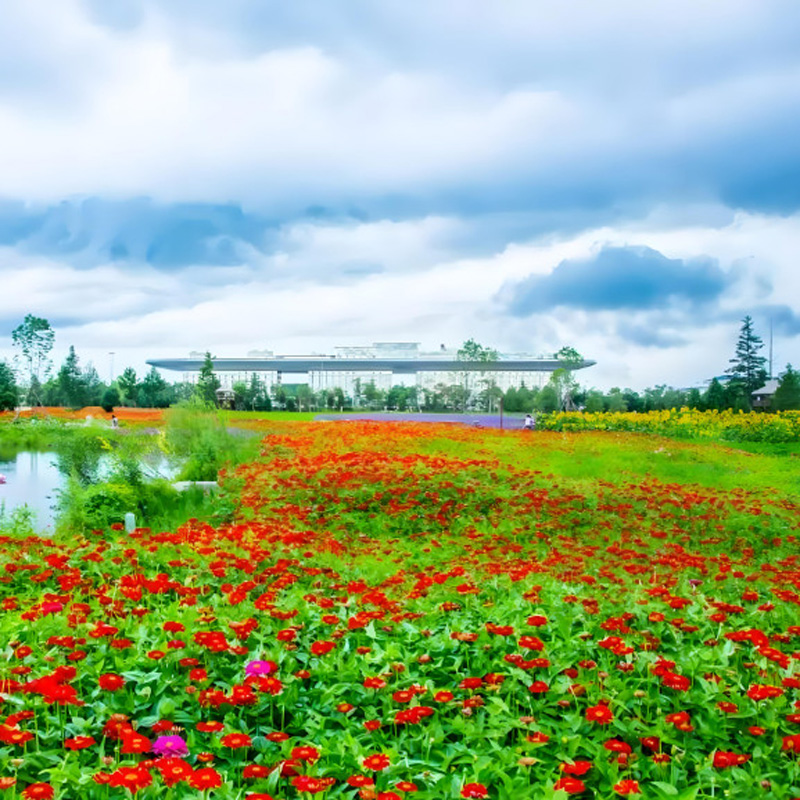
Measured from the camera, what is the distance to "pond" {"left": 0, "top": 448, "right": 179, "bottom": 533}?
9422mm

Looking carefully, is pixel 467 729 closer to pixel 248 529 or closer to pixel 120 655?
pixel 120 655

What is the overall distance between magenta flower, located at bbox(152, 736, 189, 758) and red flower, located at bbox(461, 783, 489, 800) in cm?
88

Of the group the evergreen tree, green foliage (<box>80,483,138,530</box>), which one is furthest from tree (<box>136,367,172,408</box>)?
green foliage (<box>80,483,138,530</box>)

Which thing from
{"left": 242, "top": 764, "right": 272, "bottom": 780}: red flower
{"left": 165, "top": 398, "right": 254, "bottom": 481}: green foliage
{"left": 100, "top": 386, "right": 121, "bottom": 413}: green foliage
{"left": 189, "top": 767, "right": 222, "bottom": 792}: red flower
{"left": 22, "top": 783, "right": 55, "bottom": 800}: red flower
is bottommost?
{"left": 242, "top": 764, "right": 272, "bottom": 780}: red flower

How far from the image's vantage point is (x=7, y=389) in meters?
31.0

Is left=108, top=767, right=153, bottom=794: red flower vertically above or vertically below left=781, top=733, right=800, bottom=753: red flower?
above

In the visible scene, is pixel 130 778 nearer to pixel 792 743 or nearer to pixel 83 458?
pixel 792 743

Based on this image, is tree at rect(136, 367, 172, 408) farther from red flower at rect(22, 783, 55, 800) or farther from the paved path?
red flower at rect(22, 783, 55, 800)

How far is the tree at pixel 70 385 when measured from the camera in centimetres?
3372

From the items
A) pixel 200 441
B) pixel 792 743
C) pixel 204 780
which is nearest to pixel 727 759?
pixel 792 743

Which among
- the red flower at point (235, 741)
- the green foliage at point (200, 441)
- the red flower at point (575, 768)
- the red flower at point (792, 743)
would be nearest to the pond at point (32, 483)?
the green foliage at point (200, 441)

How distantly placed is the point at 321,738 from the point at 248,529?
3.08m

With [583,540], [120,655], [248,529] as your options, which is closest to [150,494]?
[248,529]

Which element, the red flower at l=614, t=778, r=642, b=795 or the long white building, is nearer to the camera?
the red flower at l=614, t=778, r=642, b=795
